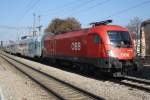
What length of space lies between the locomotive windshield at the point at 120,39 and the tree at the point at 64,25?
59.5m

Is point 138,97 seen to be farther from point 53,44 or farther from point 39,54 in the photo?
point 39,54

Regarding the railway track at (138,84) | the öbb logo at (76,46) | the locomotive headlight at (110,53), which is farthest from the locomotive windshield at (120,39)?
the öbb logo at (76,46)

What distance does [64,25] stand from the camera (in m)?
81.1

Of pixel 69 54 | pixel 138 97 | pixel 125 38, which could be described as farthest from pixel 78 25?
pixel 138 97

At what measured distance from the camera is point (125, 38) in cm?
1905

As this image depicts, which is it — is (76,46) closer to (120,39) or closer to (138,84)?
(120,39)

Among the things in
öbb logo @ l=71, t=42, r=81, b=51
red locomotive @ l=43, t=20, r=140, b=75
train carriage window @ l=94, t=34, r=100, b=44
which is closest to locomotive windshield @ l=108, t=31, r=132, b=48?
red locomotive @ l=43, t=20, r=140, b=75

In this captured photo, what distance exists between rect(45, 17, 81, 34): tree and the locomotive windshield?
59459 mm

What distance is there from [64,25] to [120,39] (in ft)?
206

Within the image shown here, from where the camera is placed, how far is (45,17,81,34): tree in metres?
80.0

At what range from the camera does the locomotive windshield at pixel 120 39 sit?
1841 cm

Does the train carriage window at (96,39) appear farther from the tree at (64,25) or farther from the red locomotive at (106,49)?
the tree at (64,25)

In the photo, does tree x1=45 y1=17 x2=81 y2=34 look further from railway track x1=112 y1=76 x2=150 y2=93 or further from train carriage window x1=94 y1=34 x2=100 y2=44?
railway track x1=112 y1=76 x2=150 y2=93

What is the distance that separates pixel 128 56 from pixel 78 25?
6332 centimetres
